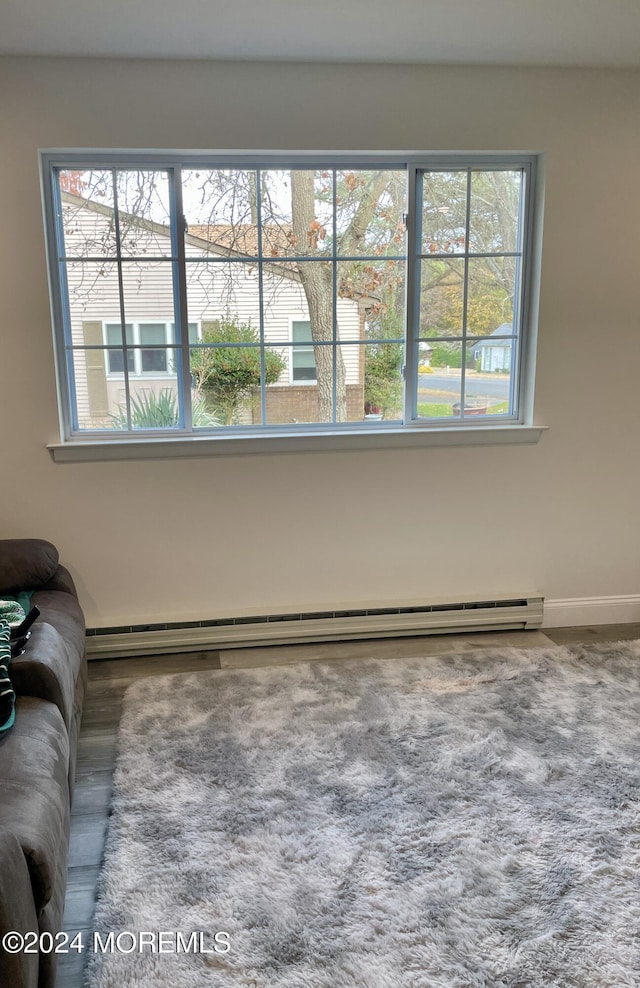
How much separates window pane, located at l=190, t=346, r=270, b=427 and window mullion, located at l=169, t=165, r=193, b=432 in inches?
1.6

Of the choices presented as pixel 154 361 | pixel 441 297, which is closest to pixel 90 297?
pixel 154 361

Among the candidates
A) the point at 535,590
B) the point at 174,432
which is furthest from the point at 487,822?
the point at 174,432

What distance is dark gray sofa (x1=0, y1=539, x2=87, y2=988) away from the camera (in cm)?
129

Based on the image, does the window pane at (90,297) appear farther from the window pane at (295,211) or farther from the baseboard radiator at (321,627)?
the baseboard radiator at (321,627)

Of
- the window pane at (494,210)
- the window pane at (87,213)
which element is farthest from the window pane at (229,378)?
the window pane at (494,210)

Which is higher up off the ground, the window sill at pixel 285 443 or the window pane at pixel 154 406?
the window pane at pixel 154 406

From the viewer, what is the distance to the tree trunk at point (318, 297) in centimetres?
313

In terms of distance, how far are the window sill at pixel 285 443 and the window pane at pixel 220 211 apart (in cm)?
81

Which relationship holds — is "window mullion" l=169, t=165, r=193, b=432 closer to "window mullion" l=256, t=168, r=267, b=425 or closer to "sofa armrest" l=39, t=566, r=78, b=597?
"window mullion" l=256, t=168, r=267, b=425

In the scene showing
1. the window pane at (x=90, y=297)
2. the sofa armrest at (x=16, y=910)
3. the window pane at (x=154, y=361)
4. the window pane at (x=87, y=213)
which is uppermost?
the window pane at (x=87, y=213)

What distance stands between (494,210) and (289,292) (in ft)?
3.21

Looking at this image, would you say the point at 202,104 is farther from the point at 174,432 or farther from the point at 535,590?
the point at 535,590

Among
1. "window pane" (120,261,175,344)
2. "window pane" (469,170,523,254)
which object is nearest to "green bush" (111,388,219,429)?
"window pane" (120,261,175,344)

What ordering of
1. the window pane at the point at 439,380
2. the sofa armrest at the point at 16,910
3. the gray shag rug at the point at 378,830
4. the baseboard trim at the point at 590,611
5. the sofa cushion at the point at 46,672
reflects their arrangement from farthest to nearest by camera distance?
the baseboard trim at the point at 590,611, the window pane at the point at 439,380, the sofa cushion at the point at 46,672, the gray shag rug at the point at 378,830, the sofa armrest at the point at 16,910
